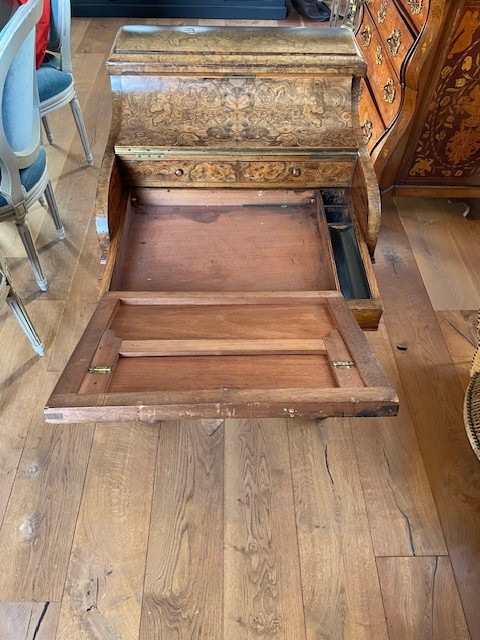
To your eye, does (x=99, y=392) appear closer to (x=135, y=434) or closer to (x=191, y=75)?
(x=135, y=434)

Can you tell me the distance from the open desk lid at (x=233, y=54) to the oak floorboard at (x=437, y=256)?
98cm

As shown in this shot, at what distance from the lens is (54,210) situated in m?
2.00

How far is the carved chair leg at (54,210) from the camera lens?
6.27 feet

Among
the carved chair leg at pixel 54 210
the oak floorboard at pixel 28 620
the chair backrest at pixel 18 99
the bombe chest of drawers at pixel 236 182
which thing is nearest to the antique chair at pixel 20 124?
the chair backrest at pixel 18 99

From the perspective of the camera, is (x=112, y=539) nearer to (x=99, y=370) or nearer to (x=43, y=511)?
(x=43, y=511)

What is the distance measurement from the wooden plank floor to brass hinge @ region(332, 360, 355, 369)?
0.68 metres

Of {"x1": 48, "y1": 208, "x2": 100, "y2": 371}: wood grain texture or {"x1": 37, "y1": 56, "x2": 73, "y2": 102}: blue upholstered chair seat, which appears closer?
A: {"x1": 48, "y1": 208, "x2": 100, "y2": 371}: wood grain texture

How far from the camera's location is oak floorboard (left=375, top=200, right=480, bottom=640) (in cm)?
134

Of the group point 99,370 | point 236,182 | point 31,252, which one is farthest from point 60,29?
point 99,370

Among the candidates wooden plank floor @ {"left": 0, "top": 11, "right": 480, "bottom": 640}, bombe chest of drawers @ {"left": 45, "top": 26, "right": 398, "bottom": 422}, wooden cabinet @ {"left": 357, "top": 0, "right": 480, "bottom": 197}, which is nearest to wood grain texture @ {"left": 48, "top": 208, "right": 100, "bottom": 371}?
wooden plank floor @ {"left": 0, "top": 11, "right": 480, "bottom": 640}

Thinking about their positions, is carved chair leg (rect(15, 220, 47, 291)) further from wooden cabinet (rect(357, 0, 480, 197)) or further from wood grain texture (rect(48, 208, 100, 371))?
wooden cabinet (rect(357, 0, 480, 197))

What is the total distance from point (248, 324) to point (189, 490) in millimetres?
656

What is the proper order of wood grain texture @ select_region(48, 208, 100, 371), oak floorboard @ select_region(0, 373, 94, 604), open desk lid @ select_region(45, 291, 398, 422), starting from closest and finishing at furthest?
open desk lid @ select_region(45, 291, 398, 422) < oak floorboard @ select_region(0, 373, 94, 604) < wood grain texture @ select_region(48, 208, 100, 371)

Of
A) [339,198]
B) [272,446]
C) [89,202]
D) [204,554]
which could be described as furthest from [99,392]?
[89,202]
